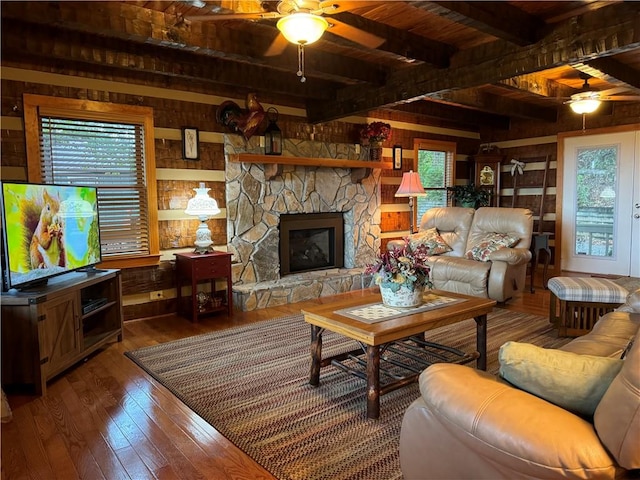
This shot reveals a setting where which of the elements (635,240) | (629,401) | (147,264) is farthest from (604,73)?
(147,264)

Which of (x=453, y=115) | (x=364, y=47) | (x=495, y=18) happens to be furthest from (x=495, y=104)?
(x=364, y=47)

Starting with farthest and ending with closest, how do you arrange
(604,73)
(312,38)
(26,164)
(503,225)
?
(503,225) < (604,73) < (26,164) < (312,38)

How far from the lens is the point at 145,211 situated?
4.37 meters

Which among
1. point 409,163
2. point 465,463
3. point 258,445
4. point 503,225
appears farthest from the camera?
point 409,163

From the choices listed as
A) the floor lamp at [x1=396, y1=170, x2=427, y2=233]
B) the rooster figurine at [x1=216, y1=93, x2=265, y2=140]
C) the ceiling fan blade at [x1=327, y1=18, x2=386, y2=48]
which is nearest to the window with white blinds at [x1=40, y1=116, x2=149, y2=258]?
the rooster figurine at [x1=216, y1=93, x2=265, y2=140]

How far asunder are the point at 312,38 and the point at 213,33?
Result: 129 centimetres

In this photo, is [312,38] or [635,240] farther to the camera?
[635,240]

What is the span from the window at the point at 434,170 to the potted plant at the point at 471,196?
0.30m

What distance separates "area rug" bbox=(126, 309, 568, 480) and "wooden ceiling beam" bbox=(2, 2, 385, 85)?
236 centimetres

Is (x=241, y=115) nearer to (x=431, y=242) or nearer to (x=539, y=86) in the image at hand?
(x=431, y=242)

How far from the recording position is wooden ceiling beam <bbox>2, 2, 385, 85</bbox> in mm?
2830

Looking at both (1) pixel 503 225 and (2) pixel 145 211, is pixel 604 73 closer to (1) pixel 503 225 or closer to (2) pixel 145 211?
(1) pixel 503 225

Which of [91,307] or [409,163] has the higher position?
[409,163]

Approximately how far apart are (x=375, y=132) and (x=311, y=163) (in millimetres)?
1216
